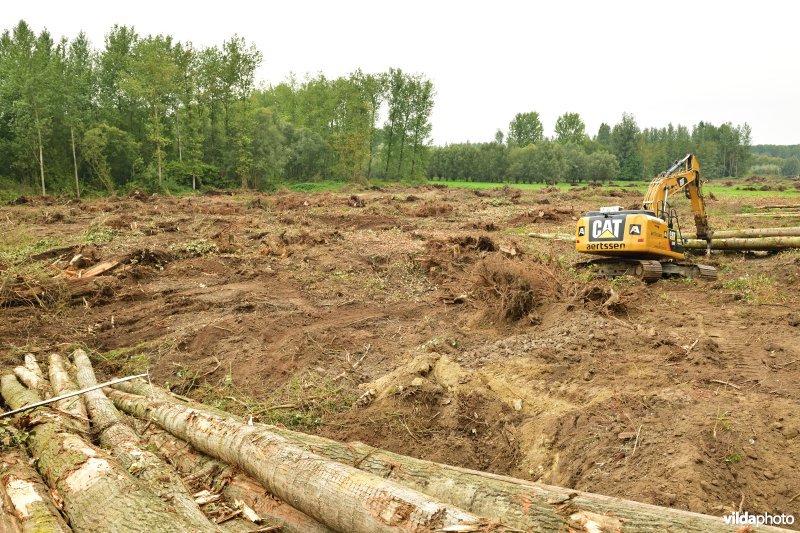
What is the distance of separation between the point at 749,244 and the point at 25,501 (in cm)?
1471

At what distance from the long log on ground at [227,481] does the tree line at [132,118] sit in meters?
34.3

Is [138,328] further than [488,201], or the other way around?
[488,201]

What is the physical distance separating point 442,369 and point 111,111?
39.2m

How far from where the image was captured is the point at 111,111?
1459 inches

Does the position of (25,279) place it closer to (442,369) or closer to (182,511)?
(442,369)

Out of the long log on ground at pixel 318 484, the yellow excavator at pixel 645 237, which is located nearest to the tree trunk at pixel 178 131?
the yellow excavator at pixel 645 237

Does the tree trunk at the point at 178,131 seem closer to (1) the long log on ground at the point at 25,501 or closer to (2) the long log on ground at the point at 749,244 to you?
(2) the long log on ground at the point at 749,244

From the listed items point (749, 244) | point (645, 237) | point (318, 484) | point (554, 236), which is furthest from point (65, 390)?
point (554, 236)

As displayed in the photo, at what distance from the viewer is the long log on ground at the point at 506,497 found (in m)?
2.73

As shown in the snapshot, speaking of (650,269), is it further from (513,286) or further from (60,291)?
(60,291)

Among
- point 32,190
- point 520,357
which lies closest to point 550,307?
point 520,357

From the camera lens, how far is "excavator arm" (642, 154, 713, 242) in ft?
37.3

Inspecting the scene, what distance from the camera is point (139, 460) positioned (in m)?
3.72

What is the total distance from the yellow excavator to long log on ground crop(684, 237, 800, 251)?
2019 mm
